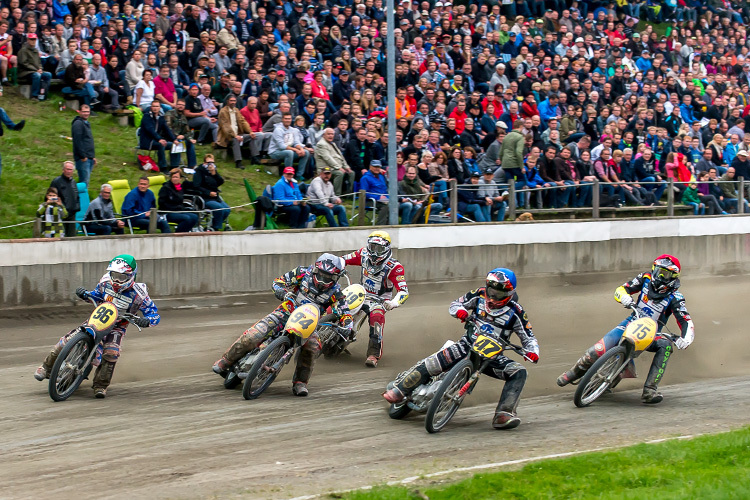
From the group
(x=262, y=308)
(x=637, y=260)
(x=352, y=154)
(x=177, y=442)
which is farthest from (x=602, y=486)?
(x=637, y=260)

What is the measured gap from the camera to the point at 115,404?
10000mm

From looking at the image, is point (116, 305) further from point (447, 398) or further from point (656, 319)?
point (656, 319)

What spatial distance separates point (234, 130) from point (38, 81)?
400 cm

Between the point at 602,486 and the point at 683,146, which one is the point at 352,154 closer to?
the point at 683,146

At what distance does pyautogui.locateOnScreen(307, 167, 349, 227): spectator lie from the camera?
699 inches

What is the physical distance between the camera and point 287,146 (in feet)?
62.1

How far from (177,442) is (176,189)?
8642mm

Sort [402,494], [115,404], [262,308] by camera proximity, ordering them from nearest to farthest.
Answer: [402,494] → [115,404] → [262,308]

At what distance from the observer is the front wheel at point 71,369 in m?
9.80

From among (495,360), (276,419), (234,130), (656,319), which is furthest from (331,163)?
(276,419)

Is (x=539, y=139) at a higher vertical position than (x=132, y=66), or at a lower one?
lower

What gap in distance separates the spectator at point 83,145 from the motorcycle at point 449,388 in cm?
930

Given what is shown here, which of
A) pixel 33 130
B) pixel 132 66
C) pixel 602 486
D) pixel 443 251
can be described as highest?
pixel 132 66

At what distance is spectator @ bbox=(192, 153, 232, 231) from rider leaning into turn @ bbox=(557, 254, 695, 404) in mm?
7579
